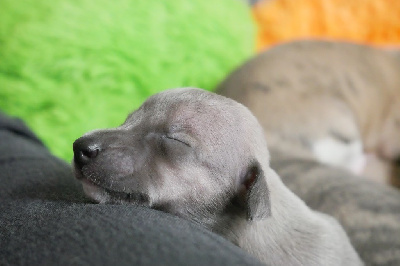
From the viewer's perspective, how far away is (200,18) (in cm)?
254

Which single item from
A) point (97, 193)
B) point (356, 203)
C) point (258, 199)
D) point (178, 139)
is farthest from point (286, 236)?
point (356, 203)

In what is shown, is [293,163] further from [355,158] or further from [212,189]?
[212,189]

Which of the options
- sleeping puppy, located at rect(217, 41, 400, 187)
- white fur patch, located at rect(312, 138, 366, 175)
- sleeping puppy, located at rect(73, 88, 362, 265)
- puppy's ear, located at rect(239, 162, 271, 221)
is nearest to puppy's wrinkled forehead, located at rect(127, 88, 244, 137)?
sleeping puppy, located at rect(73, 88, 362, 265)

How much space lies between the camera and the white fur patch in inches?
101

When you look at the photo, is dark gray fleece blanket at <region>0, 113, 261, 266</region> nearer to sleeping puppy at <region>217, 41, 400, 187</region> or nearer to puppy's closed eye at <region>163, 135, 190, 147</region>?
puppy's closed eye at <region>163, 135, 190, 147</region>

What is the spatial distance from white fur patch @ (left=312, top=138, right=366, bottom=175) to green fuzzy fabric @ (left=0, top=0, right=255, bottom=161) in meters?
0.70

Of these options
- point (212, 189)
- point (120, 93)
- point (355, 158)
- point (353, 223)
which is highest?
point (212, 189)

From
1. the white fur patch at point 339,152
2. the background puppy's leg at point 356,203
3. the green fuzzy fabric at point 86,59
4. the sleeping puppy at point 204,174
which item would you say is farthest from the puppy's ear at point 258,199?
the white fur patch at point 339,152

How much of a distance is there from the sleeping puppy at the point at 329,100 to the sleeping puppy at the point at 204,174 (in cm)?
117

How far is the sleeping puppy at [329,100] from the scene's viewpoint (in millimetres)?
2537

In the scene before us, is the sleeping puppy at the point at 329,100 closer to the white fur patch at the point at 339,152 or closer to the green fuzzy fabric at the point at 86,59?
the white fur patch at the point at 339,152

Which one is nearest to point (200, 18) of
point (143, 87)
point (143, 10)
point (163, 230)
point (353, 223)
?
point (143, 10)

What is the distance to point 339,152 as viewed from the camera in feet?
8.70

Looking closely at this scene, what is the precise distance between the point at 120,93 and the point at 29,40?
0.42 metres
